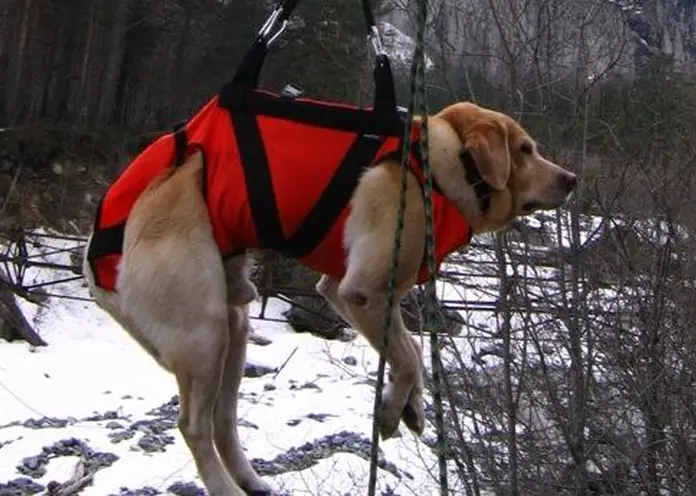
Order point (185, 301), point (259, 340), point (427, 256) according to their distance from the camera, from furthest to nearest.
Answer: point (259, 340) < point (185, 301) < point (427, 256)

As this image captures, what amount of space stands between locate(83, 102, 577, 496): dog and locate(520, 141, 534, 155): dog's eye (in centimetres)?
4

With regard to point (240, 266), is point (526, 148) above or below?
above

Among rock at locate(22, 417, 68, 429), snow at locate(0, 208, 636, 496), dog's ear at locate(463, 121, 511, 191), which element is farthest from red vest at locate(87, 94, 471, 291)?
rock at locate(22, 417, 68, 429)

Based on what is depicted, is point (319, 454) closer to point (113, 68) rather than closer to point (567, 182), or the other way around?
point (567, 182)

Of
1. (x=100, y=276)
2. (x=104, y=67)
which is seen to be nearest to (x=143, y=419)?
(x=100, y=276)

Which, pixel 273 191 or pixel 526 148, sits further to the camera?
pixel 526 148

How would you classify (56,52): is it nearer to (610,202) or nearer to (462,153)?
(610,202)

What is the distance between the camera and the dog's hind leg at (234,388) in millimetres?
2553

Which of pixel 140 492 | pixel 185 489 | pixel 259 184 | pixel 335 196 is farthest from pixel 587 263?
pixel 259 184

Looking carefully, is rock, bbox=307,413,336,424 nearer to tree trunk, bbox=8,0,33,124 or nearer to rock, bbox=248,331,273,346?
rock, bbox=248,331,273,346

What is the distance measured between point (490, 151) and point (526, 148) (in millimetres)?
192

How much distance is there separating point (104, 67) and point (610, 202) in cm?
2353

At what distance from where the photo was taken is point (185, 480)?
8484 millimetres

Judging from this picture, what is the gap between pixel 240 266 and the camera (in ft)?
8.36
